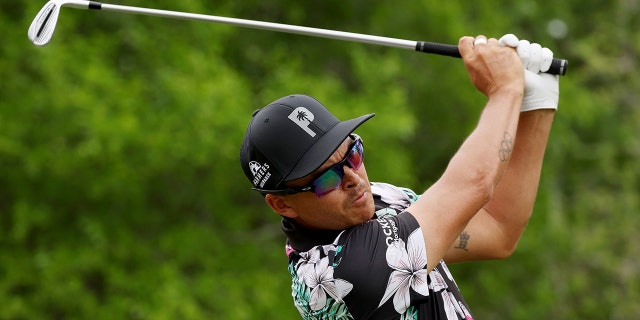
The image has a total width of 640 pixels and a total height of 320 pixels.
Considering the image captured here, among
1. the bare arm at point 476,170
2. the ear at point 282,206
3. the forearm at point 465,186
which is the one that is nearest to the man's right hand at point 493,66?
the bare arm at point 476,170

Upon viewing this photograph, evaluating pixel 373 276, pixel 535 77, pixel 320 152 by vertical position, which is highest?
pixel 535 77

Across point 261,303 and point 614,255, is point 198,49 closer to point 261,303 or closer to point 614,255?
point 261,303

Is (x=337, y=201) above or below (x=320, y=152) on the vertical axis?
below

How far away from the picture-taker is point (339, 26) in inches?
615

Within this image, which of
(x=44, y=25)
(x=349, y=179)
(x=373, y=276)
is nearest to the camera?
(x=373, y=276)

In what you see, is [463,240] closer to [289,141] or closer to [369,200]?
[369,200]

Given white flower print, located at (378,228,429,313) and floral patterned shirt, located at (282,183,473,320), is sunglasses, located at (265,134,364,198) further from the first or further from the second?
white flower print, located at (378,228,429,313)

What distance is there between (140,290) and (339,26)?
488cm

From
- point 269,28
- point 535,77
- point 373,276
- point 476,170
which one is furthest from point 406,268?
point 269,28

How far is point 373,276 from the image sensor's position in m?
3.56

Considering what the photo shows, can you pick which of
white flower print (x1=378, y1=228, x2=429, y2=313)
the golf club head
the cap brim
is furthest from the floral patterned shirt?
the golf club head

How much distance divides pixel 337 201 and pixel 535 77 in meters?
0.84

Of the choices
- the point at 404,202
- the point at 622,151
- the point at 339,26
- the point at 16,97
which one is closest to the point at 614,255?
the point at 622,151

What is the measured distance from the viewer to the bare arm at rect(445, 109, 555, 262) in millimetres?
4078
